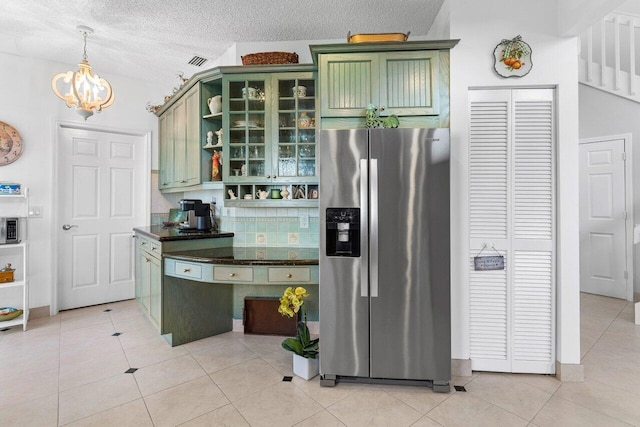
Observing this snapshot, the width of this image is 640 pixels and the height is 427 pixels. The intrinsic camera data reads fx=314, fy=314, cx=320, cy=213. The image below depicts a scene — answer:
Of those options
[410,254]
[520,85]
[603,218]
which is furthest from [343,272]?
[603,218]

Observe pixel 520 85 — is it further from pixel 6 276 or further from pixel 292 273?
pixel 6 276

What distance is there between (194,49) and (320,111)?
1942 mm

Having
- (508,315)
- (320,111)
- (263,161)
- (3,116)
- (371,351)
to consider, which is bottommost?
(371,351)

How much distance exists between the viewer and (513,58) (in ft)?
7.54

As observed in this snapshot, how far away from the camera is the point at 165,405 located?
202cm

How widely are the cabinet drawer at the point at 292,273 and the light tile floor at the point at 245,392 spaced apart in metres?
0.70

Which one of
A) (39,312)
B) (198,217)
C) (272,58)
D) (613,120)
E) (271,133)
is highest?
(272,58)

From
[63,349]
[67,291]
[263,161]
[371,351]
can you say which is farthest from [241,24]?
[67,291]

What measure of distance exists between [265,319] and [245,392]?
102 cm

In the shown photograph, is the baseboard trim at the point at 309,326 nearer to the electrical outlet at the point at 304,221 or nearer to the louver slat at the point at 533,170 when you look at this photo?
the electrical outlet at the point at 304,221

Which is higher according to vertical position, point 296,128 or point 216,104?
point 216,104

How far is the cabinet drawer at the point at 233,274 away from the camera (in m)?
2.56

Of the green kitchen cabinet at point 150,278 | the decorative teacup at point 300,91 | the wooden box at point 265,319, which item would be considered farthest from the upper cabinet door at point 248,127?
the wooden box at point 265,319

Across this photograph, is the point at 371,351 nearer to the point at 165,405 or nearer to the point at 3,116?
the point at 165,405
